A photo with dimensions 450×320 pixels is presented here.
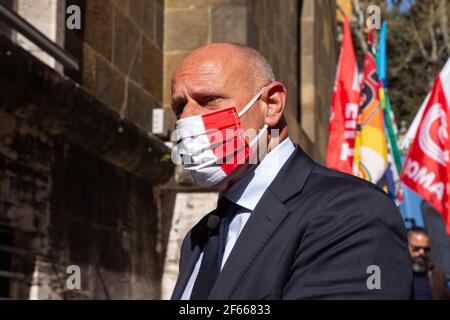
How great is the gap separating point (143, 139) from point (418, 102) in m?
17.8

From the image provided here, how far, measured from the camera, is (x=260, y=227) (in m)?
2.16

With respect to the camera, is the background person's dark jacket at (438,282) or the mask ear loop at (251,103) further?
the background person's dark jacket at (438,282)

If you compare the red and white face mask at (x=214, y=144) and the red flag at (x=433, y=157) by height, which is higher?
the red flag at (x=433, y=157)

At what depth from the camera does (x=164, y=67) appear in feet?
29.4

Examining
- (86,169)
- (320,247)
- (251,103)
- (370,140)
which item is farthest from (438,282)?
(320,247)

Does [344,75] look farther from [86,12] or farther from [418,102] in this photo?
[418,102]

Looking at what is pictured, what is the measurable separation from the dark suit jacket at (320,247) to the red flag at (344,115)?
8.57 metres

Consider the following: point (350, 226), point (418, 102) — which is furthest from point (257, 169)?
point (418, 102)

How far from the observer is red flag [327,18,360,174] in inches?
424

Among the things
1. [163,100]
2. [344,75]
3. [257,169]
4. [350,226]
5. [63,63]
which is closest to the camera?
[350,226]


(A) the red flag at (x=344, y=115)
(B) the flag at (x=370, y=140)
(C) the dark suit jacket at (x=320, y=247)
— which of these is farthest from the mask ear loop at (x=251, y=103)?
(B) the flag at (x=370, y=140)

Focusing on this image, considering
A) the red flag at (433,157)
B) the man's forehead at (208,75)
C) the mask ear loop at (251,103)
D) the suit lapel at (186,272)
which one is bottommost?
the suit lapel at (186,272)

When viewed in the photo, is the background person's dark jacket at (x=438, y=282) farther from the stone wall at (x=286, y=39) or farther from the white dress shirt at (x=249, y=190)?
the white dress shirt at (x=249, y=190)

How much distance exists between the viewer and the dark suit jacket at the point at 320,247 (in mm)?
1986
